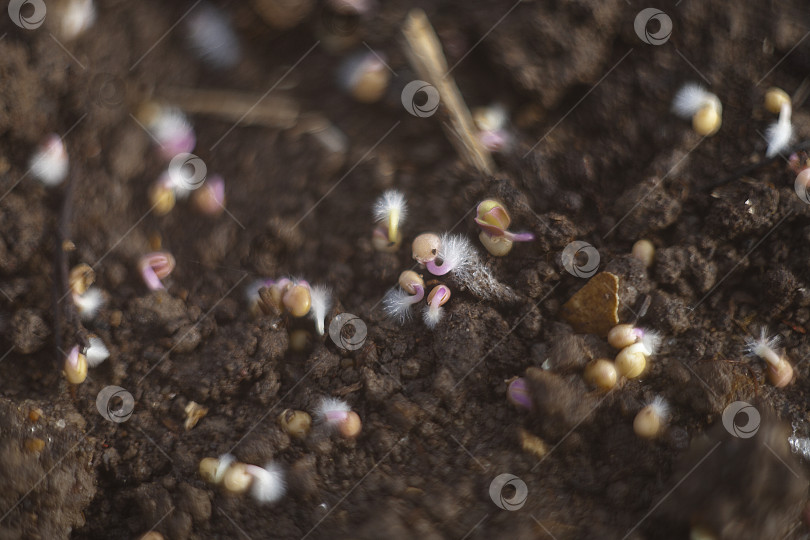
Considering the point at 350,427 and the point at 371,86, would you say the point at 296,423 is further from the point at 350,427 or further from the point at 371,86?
the point at 371,86

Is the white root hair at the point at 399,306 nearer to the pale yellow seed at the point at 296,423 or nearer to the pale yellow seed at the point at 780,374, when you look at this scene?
the pale yellow seed at the point at 296,423

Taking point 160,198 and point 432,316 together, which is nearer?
point 432,316

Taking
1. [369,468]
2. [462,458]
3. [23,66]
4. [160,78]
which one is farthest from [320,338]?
[23,66]

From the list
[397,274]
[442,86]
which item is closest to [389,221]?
[397,274]

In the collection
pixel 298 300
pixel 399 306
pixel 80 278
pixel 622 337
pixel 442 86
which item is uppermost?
pixel 442 86

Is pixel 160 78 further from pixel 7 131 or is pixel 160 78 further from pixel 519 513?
pixel 519 513

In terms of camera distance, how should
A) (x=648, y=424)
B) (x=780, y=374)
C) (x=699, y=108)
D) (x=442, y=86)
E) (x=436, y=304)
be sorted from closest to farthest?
(x=648, y=424)
(x=780, y=374)
(x=436, y=304)
(x=699, y=108)
(x=442, y=86)
